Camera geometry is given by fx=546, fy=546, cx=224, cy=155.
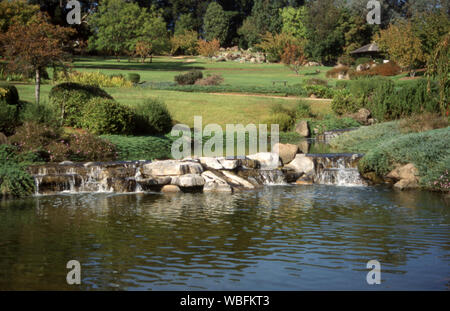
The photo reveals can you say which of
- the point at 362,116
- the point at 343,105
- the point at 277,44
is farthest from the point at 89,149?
the point at 277,44

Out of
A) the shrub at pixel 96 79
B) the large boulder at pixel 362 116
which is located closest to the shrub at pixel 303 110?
the large boulder at pixel 362 116

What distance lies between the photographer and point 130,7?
7769cm

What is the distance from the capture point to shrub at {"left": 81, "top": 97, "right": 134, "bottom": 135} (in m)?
24.7

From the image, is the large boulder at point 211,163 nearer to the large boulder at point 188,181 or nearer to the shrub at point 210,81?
the large boulder at point 188,181

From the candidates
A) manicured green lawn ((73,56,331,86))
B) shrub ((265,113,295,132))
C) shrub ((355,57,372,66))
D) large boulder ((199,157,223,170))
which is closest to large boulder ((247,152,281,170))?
large boulder ((199,157,223,170))

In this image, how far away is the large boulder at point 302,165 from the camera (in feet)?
63.8

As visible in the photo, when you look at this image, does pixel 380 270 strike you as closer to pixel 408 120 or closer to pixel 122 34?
pixel 408 120

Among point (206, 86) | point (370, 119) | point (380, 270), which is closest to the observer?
point (380, 270)

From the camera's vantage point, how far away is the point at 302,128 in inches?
1270

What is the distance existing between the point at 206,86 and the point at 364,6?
162 feet

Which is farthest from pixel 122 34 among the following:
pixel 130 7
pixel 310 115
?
pixel 310 115

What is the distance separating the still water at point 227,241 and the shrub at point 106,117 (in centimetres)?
930

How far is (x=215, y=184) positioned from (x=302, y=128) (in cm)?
1614

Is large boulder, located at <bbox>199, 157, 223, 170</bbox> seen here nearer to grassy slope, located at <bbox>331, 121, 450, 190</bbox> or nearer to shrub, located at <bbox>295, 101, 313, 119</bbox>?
grassy slope, located at <bbox>331, 121, 450, 190</bbox>
